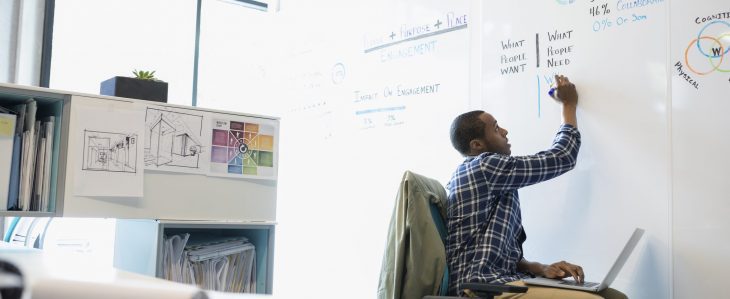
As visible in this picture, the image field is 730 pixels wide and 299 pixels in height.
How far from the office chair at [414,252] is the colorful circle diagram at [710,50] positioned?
A: 945 millimetres

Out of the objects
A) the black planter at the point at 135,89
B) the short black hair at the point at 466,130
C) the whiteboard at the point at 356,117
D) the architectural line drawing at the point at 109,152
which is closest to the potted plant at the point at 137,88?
the black planter at the point at 135,89

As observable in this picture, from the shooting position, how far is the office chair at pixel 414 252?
2176mm

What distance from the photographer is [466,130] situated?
2.56 meters

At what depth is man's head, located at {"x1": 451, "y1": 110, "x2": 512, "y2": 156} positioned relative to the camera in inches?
100

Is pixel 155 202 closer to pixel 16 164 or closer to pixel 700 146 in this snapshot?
pixel 16 164

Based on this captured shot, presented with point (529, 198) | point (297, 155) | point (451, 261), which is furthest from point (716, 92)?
point (297, 155)

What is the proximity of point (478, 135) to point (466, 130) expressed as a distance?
0.05 meters

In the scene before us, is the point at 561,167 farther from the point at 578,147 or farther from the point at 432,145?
the point at 432,145

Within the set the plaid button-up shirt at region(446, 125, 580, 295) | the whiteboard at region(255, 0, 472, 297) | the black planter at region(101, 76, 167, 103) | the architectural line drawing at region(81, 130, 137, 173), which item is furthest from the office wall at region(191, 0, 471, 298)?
the architectural line drawing at region(81, 130, 137, 173)

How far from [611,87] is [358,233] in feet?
5.00

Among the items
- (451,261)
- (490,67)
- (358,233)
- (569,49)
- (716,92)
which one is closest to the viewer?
(716,92)

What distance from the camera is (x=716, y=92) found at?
2156mm

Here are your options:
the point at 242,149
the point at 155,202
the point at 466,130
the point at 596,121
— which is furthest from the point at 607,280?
the point at 155,202

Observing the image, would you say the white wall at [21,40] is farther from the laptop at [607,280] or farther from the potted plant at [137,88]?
the laptop at [607,280]
